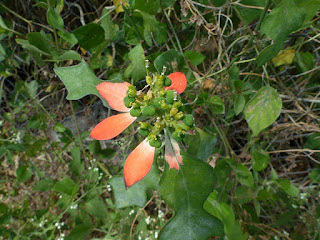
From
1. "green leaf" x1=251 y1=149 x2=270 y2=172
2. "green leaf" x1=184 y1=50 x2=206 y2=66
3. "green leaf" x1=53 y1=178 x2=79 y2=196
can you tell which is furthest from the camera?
"green leaf" x1=53 y1=178 x2=79 y2=196

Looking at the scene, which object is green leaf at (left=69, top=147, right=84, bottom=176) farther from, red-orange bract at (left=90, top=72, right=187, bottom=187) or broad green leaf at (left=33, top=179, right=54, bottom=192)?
red-orange bract at (left=90, top=72, right=187, bottom=187)

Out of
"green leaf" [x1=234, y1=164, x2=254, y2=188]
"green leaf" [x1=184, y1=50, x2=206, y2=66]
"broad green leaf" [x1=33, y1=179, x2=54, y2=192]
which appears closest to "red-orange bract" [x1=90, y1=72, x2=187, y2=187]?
"green leaf" [x1=184, y1=50, x2=206, y2=66]

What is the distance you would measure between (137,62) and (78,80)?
1.01 ft

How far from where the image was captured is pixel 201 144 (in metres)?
0.97

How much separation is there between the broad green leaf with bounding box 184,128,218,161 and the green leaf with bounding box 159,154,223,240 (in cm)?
25

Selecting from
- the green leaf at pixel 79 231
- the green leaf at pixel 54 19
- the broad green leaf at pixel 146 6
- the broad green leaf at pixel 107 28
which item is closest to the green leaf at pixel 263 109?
the broad green leaf at pixel 146 6

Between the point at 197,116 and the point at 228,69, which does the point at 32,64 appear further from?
the point at 228,69

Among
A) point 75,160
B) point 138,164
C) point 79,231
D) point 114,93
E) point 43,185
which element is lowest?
point 79,231

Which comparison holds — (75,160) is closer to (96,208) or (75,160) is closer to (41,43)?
(96,208)

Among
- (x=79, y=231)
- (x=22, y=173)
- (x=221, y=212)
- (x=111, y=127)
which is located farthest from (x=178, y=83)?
(x=22, y=173)

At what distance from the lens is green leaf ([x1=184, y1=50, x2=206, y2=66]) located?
0.99 metres

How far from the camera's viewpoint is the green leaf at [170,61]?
2.92 feet

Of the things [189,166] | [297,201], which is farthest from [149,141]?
[297,201]

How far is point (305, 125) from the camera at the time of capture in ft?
4.01
